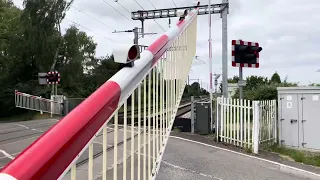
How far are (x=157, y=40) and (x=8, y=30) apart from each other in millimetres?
39716

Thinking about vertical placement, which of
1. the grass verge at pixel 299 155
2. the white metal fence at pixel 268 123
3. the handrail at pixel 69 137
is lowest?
the grass verge at pixel 299 155

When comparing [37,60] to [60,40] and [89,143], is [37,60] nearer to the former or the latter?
[60,40]

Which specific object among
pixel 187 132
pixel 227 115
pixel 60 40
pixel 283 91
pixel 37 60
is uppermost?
pixel 60 40

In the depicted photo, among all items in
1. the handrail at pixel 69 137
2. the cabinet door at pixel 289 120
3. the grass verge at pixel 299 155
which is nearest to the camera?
the handrail at pixel 69 137

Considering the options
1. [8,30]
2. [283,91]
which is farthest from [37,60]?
[283,91]

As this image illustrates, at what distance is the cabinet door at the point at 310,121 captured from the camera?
9.50 m

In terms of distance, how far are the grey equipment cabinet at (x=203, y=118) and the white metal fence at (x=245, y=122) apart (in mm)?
819

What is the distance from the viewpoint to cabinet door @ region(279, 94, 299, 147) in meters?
9.76

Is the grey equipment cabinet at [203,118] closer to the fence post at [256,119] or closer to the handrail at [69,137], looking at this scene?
the fence post at [256,119]

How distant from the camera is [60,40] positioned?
110ft

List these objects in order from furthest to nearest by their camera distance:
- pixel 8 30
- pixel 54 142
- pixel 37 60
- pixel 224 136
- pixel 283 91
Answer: pixel 8 30, pixel 37 60, pixel 283 91, pixel 224 136, pixel 54 142

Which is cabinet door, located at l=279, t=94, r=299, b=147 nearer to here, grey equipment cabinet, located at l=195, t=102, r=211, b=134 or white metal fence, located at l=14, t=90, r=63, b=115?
grey equipment cabinet, located at l=195, t=102, r=211, b=134

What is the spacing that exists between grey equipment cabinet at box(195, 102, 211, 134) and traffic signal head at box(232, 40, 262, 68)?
1785 mm

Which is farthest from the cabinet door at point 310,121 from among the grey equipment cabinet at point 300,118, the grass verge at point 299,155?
the grass verge at point 299,155
